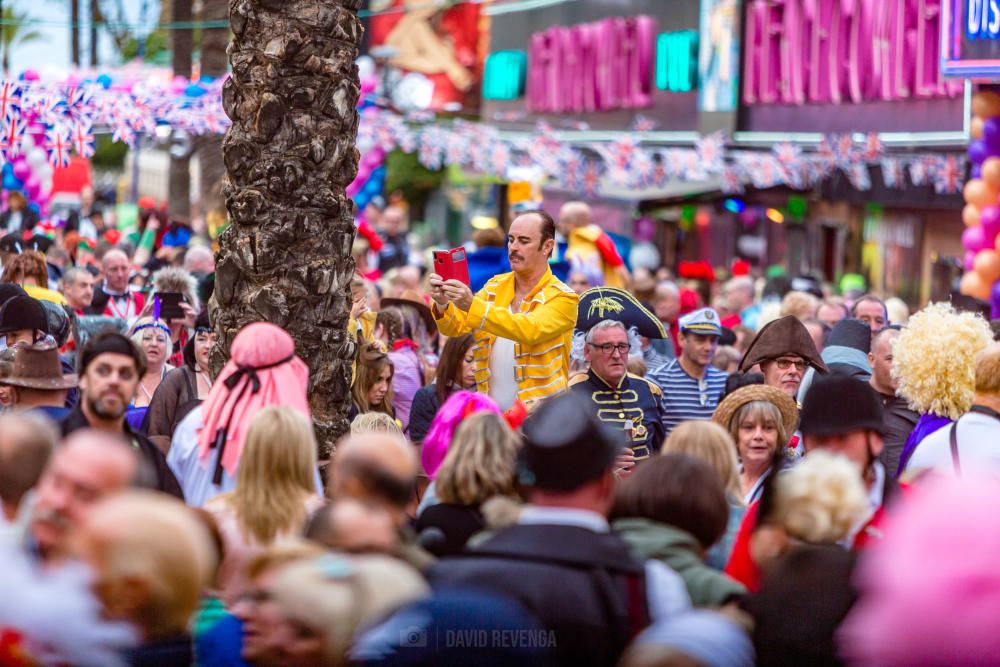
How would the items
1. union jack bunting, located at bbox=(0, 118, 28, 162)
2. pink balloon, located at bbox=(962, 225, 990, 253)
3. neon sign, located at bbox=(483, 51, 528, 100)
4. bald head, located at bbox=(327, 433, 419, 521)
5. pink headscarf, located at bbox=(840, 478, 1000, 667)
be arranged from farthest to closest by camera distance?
1. neon sign, located at bbox=(483, 51, 528, 100)
2. pink balloon, located at bbox=(962, 225, 990, 253)
3. union jack bunting, located at bbox=(0, 118, 28, 162)
4. bald head, located at bbox=(327, 433, 419, 521)
5. pink headscarf, located at bbox=(840, 478, 1000, 667)

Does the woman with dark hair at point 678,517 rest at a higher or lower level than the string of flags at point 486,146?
lower

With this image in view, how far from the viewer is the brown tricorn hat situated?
28.1ft

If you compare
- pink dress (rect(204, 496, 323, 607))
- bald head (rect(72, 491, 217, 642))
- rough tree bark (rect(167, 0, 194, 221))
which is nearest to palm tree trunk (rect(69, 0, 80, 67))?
rough tree bark (rect(167, 0, 194, 221))

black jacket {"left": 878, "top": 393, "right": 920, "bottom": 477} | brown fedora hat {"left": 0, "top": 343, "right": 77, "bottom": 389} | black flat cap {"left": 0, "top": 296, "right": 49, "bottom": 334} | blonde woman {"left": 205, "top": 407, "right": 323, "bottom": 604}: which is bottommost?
black jacket {"left": 878, "top": 393, "right": 920, "bottom": 477}

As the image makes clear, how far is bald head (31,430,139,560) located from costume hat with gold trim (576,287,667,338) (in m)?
4.24

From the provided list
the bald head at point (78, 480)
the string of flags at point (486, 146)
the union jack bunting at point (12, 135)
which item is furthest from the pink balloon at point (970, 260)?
the bald head at point (78, 480)

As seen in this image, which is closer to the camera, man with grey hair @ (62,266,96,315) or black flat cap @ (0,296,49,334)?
black flat cap @ (0,296,49,334)

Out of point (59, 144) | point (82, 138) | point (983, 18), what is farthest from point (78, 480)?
point (983, 18)

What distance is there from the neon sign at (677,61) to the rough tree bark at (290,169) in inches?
934

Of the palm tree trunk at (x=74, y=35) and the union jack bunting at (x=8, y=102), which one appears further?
the palm tree trunk at (x=74, y=35)

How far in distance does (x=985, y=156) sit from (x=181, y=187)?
14416 millimetres

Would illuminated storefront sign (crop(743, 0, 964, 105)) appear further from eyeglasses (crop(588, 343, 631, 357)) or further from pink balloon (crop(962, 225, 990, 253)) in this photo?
eyeglasses (crop(588, 343, 631, 357))

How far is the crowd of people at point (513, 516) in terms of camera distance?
374 cm

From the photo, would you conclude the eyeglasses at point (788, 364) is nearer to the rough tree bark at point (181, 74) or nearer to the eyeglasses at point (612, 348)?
the eyeglasses at point (612, 348)
